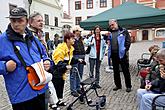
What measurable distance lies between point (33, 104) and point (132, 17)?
6225mm

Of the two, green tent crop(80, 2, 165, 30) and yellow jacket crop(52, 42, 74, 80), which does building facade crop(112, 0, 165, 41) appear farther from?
yellow jacket crop(52, 42, 74, 80)

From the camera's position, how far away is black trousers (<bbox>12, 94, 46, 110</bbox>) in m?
2.72

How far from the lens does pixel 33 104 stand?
9.17 feet

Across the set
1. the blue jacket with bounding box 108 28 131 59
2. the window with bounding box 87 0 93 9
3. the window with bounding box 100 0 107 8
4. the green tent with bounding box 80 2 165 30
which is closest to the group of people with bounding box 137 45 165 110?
the blue jacket with bounding box 108 28 131 59

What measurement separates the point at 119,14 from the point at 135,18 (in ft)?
3.82

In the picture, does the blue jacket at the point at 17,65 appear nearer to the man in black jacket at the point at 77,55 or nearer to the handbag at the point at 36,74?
the handbag at the point at 36,74

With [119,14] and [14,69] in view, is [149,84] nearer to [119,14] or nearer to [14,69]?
[14,69]

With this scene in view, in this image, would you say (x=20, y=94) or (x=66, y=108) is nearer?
(x=20, y=94)

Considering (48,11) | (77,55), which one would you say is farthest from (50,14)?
(77,55)

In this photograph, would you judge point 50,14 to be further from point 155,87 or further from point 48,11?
point 155,87

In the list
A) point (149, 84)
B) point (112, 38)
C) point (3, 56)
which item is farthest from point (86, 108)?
point (3, 56)

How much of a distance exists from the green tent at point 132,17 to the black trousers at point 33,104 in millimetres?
5707

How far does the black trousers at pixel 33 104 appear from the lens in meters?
2.72

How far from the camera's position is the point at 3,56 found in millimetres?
2557
